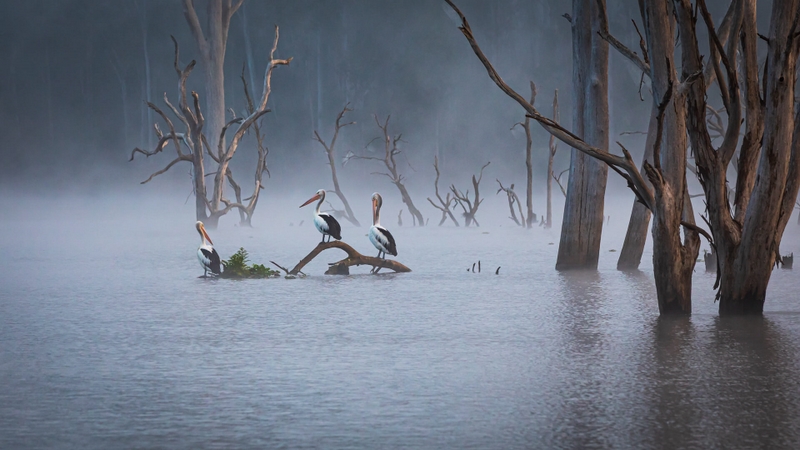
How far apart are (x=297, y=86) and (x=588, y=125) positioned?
3234cm

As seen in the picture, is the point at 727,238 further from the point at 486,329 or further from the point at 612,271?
the point at 612,271

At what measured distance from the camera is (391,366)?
479 cm

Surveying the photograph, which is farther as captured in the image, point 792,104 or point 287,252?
point 287,252

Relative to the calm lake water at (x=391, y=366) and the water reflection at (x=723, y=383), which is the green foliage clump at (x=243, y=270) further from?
the water reflection at (x=723, y=383)

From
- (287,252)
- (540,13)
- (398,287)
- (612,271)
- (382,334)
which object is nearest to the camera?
(382,334)

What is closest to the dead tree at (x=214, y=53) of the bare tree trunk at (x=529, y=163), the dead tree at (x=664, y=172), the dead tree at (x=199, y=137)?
the dead tree at (x=199, y=137)

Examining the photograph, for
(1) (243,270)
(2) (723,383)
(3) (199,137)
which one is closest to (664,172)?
(2) (723,383)

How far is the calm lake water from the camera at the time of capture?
3.51 m

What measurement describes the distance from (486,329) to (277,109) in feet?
119

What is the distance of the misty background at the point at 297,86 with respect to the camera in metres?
40.7

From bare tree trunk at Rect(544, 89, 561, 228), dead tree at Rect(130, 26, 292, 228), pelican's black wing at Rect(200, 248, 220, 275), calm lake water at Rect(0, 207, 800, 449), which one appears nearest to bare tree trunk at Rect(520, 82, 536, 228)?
bare tree trunk at Rect(544, 89, 561, 228)

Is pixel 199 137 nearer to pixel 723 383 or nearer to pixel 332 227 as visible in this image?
pixel 332 227

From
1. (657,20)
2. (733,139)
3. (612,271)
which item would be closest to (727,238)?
(733,139)

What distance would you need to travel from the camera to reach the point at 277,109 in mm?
41438
